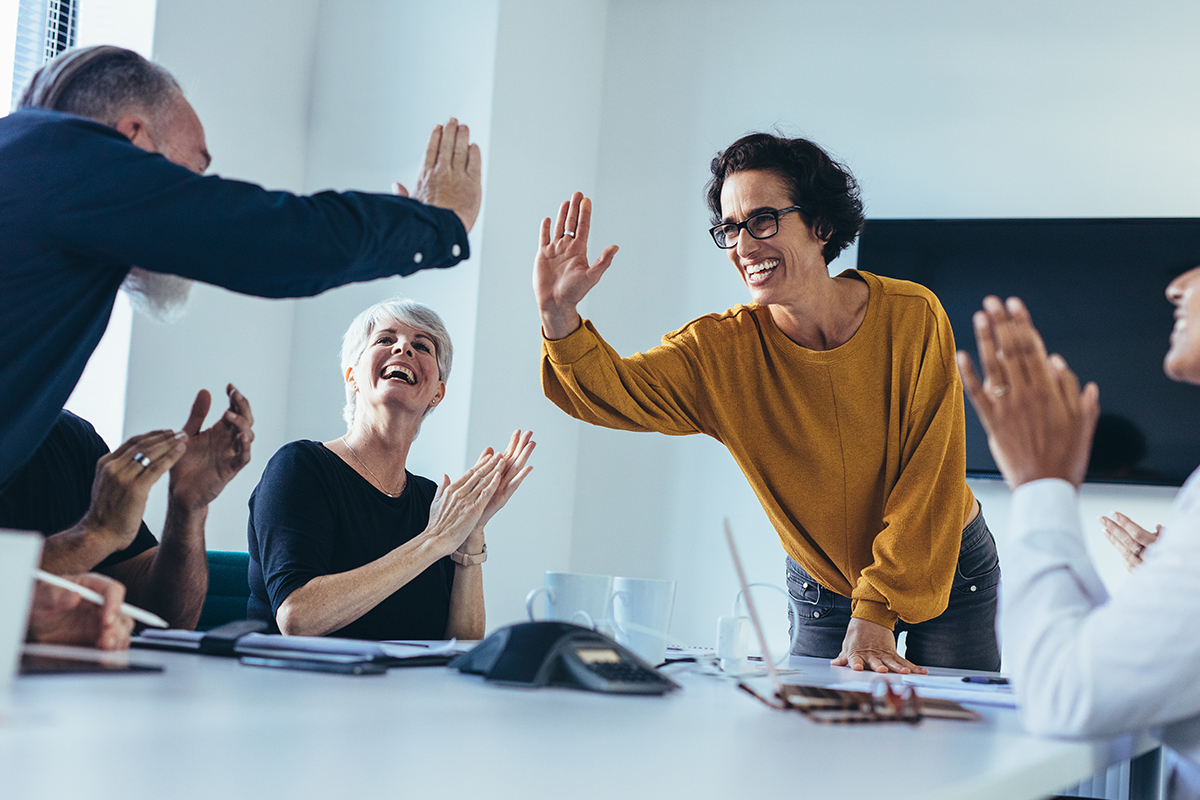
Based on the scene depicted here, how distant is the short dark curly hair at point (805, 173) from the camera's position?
6.45 ft

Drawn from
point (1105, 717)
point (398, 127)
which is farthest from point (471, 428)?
point (1105, 717)

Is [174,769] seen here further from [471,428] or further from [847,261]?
[847,261]

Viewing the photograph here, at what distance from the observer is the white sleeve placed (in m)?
0.76

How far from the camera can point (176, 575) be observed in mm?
1518

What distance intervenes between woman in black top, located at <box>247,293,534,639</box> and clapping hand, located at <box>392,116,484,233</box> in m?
0.52

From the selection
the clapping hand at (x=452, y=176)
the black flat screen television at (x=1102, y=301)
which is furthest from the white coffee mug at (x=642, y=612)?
the black flat screen television at (x=1102, y=301)

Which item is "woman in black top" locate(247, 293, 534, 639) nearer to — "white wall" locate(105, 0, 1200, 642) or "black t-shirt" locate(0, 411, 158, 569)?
"black t-shirt" locate(0, 411, 158, 569)

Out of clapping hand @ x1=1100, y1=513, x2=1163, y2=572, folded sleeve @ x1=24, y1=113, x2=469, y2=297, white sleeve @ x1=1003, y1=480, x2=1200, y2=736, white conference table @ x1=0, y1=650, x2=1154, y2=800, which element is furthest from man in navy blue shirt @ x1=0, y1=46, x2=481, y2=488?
clapping hand @ x1=1100, y1=513, x2=1163, y2=572

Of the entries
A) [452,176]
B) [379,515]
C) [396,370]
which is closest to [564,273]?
[452,176]

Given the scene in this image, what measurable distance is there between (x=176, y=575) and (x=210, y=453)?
0.69 feet

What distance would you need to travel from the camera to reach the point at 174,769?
21.4 inches

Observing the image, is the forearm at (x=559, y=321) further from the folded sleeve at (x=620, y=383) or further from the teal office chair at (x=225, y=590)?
the teal office chair at (x=225, y=590)

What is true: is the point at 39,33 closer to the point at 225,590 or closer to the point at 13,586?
the point at 225,590

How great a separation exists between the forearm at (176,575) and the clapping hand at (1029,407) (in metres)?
1.10
